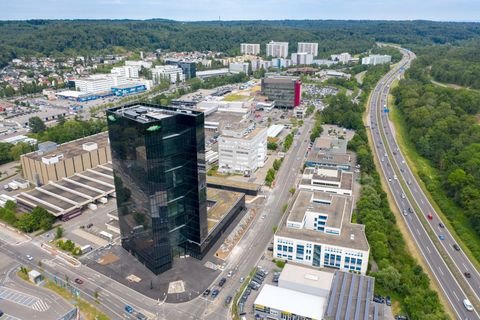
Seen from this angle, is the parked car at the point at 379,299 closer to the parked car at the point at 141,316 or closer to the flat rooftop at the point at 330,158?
the parked car at the point at 141,316

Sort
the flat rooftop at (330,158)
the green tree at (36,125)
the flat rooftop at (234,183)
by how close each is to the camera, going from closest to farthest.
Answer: the flat rooftop at (234,183) < the flat rooftop at (330,158) < the green tree at (36,125)

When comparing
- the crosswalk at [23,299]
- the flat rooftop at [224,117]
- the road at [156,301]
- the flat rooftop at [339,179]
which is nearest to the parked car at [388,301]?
the road at [156,301]

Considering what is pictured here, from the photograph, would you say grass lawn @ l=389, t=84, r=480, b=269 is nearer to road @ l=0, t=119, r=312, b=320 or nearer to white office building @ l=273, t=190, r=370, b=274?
white office building @ l=273, t=190, r=370, b=274

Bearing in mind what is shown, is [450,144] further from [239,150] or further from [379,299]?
[379,299]

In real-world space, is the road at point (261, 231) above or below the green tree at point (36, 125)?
below

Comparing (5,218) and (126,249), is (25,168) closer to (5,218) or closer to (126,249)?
(5,218)

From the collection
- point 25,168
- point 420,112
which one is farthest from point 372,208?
point 25,168
